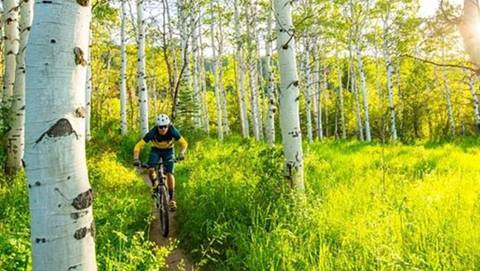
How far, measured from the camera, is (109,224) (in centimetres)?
581

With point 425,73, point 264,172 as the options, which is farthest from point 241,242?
point 425,73

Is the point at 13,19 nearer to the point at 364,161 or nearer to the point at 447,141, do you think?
the point at 364,161

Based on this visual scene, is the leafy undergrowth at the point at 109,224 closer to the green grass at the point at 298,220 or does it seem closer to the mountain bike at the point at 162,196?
the green grass at the point at 298,220

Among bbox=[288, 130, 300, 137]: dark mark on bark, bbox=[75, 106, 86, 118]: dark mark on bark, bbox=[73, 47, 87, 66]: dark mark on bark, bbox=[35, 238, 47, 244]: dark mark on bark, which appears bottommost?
bbox=[35, 238, 47, 244]: dark mark on bark

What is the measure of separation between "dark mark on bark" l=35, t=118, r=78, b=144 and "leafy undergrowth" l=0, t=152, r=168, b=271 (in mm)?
2142

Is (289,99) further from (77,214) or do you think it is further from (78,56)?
(77,214)

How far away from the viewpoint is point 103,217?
19.9 feet

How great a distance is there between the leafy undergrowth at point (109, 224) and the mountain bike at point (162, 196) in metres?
0.30

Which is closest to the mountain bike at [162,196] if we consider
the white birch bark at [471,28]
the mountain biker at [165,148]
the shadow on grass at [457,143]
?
the mountain biker at [165,148]

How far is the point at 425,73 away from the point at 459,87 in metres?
4.32

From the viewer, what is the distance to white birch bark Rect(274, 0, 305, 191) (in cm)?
626

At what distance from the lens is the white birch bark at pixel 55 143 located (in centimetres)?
200

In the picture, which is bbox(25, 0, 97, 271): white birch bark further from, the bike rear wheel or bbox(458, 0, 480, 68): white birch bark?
the bike rear wheel

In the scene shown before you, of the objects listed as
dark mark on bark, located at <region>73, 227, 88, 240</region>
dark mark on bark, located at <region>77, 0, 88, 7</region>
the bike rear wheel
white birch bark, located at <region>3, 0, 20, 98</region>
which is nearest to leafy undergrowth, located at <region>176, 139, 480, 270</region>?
the bike rear wheel
